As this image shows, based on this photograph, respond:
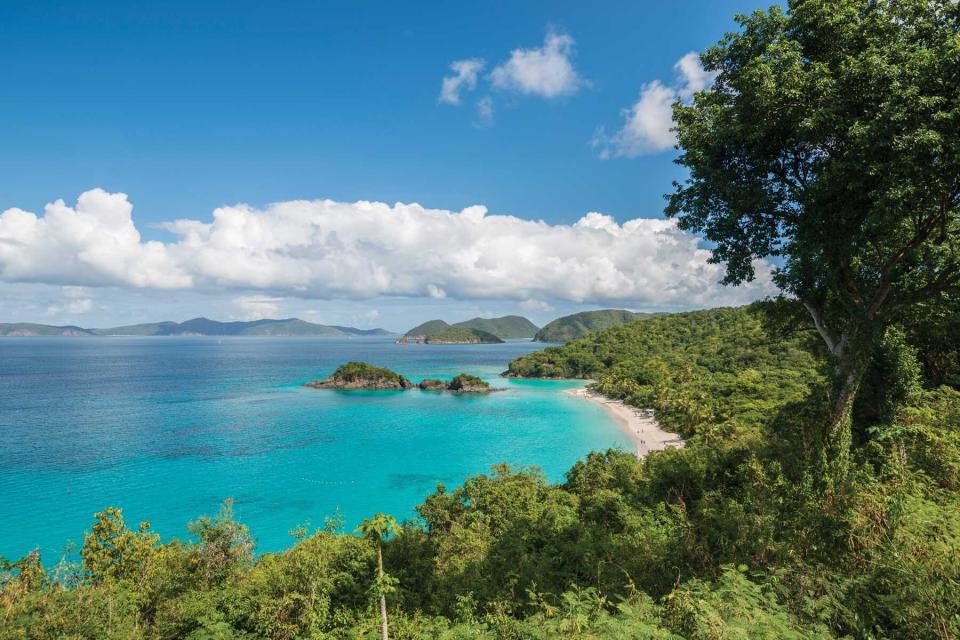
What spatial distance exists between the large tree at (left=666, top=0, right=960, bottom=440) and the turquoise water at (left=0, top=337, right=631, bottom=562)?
33.4m

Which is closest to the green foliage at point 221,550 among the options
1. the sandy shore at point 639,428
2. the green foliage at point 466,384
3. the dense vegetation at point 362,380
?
the sandy shore at point 639,428

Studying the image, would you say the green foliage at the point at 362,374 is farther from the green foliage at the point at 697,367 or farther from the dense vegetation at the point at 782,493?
the dense vegetation at the point at 782,493

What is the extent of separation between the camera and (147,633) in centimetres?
1374

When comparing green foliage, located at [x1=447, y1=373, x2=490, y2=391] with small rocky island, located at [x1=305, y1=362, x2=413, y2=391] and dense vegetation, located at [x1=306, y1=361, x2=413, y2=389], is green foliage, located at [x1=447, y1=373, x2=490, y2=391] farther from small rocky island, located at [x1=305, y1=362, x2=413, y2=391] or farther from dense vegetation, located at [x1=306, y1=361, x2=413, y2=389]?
dense vegetation, located at [x1=306, y1=361, x2=413, y2=389]

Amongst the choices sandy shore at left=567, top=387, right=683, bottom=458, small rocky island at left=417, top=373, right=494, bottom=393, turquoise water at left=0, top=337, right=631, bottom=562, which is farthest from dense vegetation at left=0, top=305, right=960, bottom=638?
small rocky island at left=417, top=373, right=494, bottom=393

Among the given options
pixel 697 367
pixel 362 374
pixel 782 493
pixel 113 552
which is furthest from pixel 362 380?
pixel 782 493

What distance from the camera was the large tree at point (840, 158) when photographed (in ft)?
26.2

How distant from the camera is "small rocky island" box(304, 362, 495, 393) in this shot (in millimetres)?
98938

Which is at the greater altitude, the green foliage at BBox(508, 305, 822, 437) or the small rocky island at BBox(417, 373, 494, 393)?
the green foliage at BBox(508, 305, 822, 437)

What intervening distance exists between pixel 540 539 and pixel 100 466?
4933cm

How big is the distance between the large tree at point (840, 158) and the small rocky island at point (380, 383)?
3471 inches

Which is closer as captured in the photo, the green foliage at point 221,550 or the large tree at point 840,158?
the large tree at point 840,158

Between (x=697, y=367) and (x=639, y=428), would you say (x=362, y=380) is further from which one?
(x=697, y=367)

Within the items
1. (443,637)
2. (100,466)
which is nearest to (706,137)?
(443,637)
